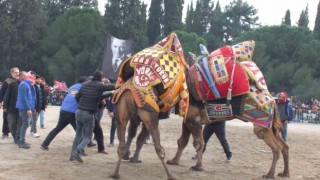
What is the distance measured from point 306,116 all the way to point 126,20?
94.9 ft

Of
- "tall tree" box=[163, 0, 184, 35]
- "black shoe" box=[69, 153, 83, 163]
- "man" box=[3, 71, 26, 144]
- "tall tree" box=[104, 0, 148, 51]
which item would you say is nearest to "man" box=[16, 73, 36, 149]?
"man" box=[3, 71, 26, 144]

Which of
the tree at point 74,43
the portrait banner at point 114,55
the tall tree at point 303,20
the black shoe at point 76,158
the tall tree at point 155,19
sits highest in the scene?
the tall tree at point 303,20

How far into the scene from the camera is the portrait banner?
23594mm

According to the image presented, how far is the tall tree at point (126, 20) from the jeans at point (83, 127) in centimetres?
4277

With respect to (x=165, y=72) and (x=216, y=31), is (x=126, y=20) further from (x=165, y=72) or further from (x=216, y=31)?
(x=165, y=72)

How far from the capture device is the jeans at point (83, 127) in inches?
377

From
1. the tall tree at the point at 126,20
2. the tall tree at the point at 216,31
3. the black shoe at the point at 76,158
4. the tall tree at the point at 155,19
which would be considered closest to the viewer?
the black shoe at the point at 76,158

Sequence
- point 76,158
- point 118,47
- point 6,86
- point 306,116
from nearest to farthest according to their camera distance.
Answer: point 76,158 → point 6,86 → point 118,47 → point 306,116

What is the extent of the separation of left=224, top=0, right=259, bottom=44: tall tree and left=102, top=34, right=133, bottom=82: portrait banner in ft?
155

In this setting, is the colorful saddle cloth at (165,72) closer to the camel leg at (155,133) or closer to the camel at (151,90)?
the camel at (151,90)

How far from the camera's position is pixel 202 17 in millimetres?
72625

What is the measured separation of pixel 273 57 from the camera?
54.2 meters

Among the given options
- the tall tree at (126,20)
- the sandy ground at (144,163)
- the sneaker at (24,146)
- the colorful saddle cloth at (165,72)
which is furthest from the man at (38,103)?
the tall tree at (126,20)

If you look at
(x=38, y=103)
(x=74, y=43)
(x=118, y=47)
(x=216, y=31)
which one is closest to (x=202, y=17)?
(x=216, y=31)
